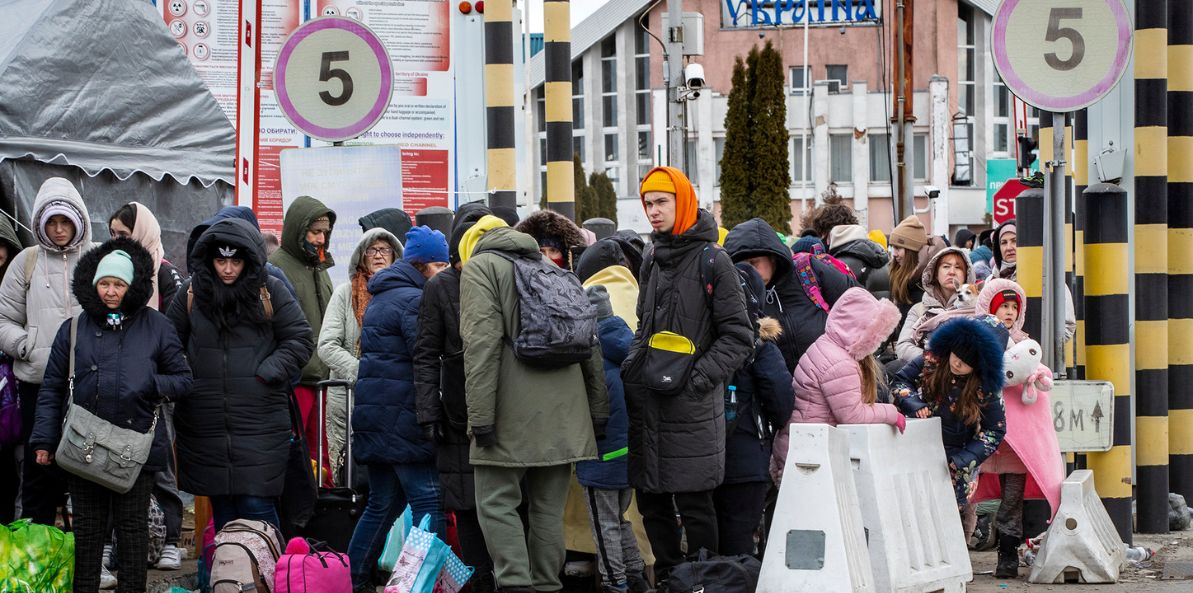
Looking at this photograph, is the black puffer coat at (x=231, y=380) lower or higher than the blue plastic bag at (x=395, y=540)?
higher

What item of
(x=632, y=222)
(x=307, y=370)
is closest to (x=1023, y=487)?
(x=307, y=370)

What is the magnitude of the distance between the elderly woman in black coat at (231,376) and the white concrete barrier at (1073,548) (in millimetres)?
4135

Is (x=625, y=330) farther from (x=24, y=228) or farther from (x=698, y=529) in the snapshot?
(x=24, y=228)

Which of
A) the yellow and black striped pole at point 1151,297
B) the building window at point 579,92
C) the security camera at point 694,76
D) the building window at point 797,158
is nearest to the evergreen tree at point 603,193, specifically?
the building window at point 579,92

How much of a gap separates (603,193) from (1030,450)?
51.0 m

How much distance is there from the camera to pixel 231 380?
8.25 meters

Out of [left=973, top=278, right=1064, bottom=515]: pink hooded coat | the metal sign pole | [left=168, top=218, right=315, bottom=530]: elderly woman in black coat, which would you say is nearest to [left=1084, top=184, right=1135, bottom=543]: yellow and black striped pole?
the metal sign pole

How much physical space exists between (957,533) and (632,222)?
53.4 meters

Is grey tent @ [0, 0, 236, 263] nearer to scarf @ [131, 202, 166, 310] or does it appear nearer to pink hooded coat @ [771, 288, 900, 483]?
scarf @ [131, 202, 166, 310]

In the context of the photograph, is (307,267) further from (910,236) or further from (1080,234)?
(1080,234)

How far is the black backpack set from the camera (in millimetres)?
7629

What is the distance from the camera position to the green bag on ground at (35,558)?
768 centimetres

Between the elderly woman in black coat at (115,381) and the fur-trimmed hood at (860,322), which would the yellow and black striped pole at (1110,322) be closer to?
the fur-trimmed hood at (860,322)

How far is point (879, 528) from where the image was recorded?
25.9 feet
